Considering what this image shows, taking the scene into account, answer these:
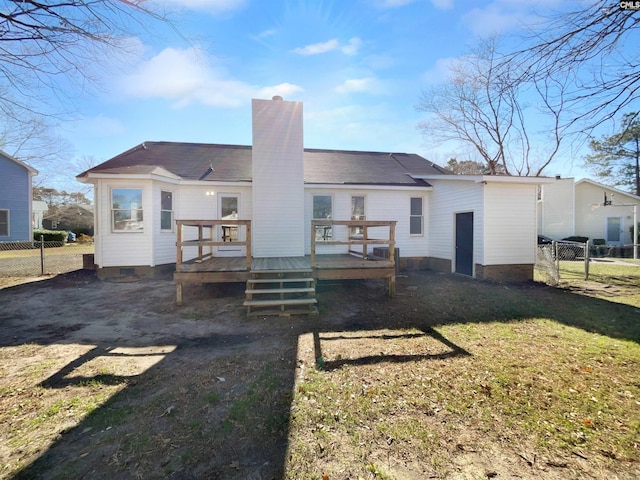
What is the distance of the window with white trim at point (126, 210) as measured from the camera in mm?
9312

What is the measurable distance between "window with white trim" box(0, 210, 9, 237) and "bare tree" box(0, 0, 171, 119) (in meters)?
21.7

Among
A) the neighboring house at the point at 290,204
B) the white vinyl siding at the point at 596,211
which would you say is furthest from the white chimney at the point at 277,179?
the white vinyl siding at the point at 596,211

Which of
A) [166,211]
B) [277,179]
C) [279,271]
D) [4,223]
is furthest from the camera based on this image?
[4,223]

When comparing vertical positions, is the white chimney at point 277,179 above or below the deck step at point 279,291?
above

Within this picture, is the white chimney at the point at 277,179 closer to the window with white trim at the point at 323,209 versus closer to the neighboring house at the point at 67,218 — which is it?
the window with white trim at the point at 323,209

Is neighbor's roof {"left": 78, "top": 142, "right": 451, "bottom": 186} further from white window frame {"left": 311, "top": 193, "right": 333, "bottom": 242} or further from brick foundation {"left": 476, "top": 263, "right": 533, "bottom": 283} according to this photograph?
brick foundation {"left": 476, "top": 263, "right": 533, "bottom": 283}

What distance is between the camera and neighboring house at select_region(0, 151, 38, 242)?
19031 mm

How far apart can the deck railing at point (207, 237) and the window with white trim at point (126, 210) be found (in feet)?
4.71

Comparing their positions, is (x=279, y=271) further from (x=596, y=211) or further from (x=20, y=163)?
(x=596, y=211)

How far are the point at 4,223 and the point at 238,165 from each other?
18.4 metres

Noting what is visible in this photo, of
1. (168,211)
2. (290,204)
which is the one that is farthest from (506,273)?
(168,211)

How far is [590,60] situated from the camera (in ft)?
12.9

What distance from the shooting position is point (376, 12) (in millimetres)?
6539

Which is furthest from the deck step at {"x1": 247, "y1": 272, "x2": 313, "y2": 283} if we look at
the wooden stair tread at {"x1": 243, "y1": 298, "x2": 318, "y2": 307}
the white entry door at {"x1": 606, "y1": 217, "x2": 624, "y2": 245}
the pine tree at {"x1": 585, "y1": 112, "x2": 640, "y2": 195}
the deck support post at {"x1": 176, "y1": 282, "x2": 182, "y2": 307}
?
the pine tree at {"x1": 585, "y1": 112, "x2": 640, "y2": 195}
